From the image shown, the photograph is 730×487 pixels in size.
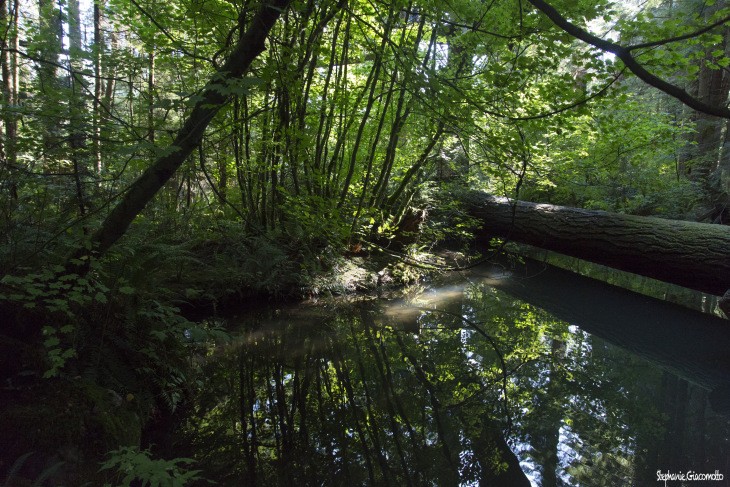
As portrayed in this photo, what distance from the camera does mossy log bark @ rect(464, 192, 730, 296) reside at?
6.11m

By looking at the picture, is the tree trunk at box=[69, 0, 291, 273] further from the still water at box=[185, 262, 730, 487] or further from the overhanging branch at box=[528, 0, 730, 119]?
the overhanging branch at box=[528, 0, 730, 119]

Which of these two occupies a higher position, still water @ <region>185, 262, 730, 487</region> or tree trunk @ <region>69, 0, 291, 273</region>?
tree trunk @ <region>69, 0, 291, 273</region>

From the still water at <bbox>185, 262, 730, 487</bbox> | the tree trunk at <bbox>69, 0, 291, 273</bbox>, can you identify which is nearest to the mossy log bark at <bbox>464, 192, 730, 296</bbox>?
the still water at <bbox>185, 262, 730, 487</bbox>

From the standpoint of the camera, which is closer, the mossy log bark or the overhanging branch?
the overhanging branch

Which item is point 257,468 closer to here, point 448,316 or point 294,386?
point 294,386

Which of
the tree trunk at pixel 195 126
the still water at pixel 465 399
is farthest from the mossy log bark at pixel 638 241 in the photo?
the tree trunk at pixel 195 126

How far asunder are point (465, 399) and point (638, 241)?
4.90 meters

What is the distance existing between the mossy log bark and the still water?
680mm

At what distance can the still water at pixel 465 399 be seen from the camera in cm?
271

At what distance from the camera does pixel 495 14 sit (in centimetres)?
453

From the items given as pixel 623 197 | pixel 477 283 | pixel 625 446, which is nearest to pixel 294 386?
pixel 625 446

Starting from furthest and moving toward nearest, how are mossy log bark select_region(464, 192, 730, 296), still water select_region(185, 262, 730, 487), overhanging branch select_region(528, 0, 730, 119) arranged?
mossy log bark select_region(464, 192, 730, 296) → still water select_region(185, 262, 730, 487) → overhanging branch select_region(528, 0, 730, 119)

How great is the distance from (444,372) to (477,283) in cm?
396

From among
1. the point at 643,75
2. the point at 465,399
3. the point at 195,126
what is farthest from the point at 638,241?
the point at 195,126
